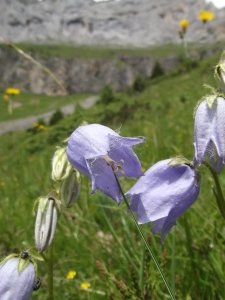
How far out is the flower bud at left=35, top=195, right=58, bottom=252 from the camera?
4.48 feet

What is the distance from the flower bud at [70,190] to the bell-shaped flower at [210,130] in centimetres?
39

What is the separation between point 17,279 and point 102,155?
0.43 metres

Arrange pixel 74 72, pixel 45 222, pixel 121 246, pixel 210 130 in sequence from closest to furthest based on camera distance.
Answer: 1. pixel 210 130
2. pixel 45 222
3. pixel 121 246
4. pixel 74 72

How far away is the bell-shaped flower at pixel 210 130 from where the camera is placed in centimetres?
122

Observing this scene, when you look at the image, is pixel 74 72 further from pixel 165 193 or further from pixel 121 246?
pixel 165 193

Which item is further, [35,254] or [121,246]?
[121,246]

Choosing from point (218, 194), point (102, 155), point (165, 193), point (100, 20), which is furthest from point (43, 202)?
point (100, 20)

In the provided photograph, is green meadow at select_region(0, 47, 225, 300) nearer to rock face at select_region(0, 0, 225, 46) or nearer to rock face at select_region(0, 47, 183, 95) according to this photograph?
rock face at select_region(0, 47, 183, 95)

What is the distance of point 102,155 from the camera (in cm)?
127

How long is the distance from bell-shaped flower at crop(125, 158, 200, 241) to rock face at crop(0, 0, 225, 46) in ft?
482

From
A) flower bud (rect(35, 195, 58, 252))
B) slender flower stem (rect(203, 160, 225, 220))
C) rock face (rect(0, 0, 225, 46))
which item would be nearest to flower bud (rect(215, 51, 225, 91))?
slender flower stem (rect(203, 160, 225, 220))

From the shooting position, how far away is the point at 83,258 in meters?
2.46

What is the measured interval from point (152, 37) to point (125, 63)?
165 feet

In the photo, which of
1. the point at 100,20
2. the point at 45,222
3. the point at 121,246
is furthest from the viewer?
the point at 100,20
